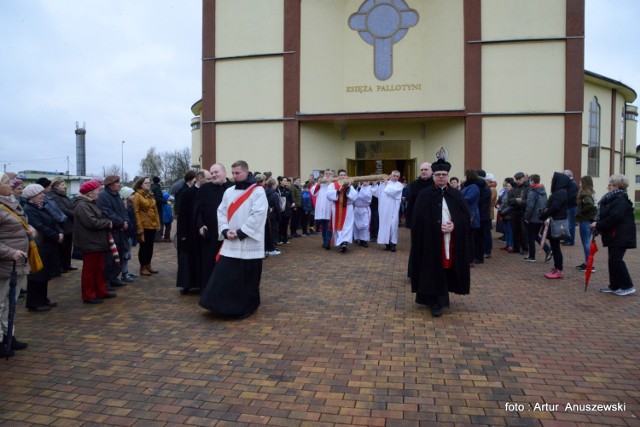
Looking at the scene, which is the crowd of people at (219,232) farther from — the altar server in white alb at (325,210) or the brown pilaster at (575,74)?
the brown pilaster at (575,74)

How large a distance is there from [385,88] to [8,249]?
17.9 meters

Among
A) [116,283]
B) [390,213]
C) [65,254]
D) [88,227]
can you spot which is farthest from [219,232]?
[390,213]

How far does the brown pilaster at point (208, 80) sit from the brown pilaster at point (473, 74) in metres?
10.5

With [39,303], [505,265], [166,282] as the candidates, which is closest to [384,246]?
[505,265]

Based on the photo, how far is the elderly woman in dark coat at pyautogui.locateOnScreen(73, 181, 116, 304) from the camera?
23.4ft

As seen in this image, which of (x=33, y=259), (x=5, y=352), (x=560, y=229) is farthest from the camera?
(x=560, y=229)

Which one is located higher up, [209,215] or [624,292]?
[209,215]

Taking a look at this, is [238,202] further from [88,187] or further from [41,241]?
[41,241]

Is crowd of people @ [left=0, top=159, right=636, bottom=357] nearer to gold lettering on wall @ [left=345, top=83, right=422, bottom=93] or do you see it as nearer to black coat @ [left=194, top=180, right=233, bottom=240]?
black coat @ [left=194, top=180, right=233, bottom=240]

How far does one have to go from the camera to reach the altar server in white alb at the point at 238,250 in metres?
6.33

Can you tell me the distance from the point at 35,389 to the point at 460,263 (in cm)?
497

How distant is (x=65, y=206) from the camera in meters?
9.28

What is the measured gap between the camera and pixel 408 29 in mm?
20797

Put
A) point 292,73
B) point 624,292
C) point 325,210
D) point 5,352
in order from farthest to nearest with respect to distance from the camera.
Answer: point 292,73 → point 325,210 → point 624,292 → point 5,352
